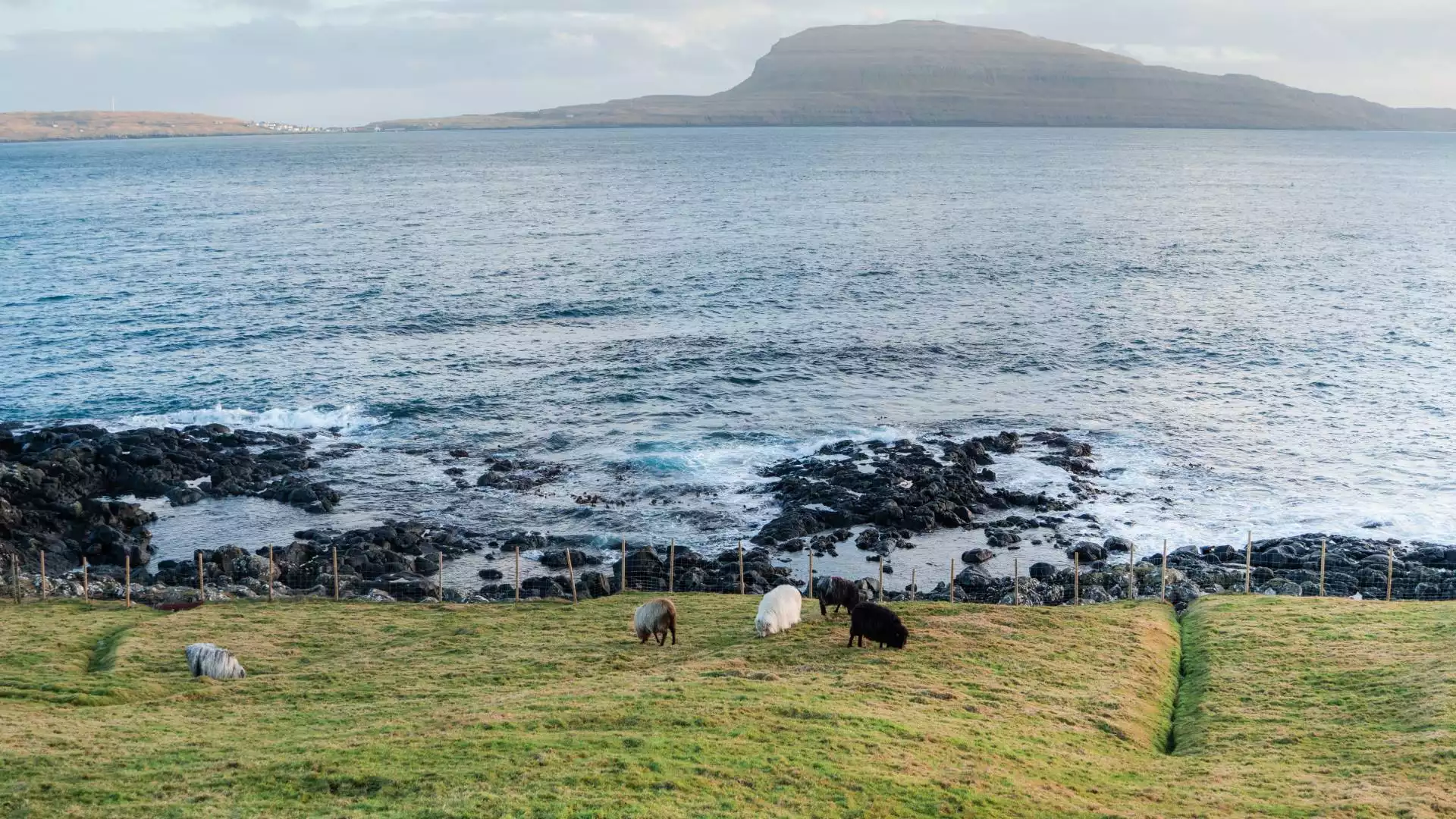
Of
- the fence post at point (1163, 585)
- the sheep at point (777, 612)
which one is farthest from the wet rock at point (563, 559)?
the fence post at point (1163, 585)

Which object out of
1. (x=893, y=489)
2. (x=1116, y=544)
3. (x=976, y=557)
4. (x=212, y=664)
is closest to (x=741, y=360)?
(x=893, y=489)

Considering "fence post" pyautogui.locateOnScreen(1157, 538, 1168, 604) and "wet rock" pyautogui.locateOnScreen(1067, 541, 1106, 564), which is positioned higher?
"fence post" pyautogui.locateOnScreen(1157, 538, 1168, 604)

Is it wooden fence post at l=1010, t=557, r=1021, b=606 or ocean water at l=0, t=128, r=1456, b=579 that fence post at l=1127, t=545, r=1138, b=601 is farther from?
ocean water at l=0, t=128, r=1456, b=579

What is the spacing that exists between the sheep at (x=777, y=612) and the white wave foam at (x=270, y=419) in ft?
148

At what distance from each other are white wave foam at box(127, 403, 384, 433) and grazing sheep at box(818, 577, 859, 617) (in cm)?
4487

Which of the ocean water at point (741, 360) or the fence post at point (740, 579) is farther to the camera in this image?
the ocean water at point (741, 360)

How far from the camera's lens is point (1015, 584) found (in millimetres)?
47156

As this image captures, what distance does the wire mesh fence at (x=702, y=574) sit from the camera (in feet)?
153

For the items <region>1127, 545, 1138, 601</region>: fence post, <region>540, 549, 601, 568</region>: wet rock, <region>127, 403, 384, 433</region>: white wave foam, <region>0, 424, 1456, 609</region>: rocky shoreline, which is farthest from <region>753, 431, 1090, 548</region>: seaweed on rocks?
<region>127, 403, 384, 433</region>: white wave foam

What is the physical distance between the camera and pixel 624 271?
414 ft

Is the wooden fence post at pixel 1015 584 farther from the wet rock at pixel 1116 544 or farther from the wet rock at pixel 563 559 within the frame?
the wet rock at pixel 563 559

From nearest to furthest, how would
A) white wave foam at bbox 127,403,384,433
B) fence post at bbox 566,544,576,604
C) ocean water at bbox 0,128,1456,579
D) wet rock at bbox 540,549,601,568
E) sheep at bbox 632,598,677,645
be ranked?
1. sheep at bbox 632,598,677,645
2. fence post at bbox 566,544,576,604
3. wet rock at bbox 540,549,601,568
4. ocean water at bbox 0,128,1456,579
5. white wave foam at bbox 127,403,384,433

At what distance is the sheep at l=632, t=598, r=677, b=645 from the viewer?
3472 cm

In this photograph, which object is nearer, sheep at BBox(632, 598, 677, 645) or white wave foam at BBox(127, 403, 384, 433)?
sheep at BBox(632, 598, 677, 645)
